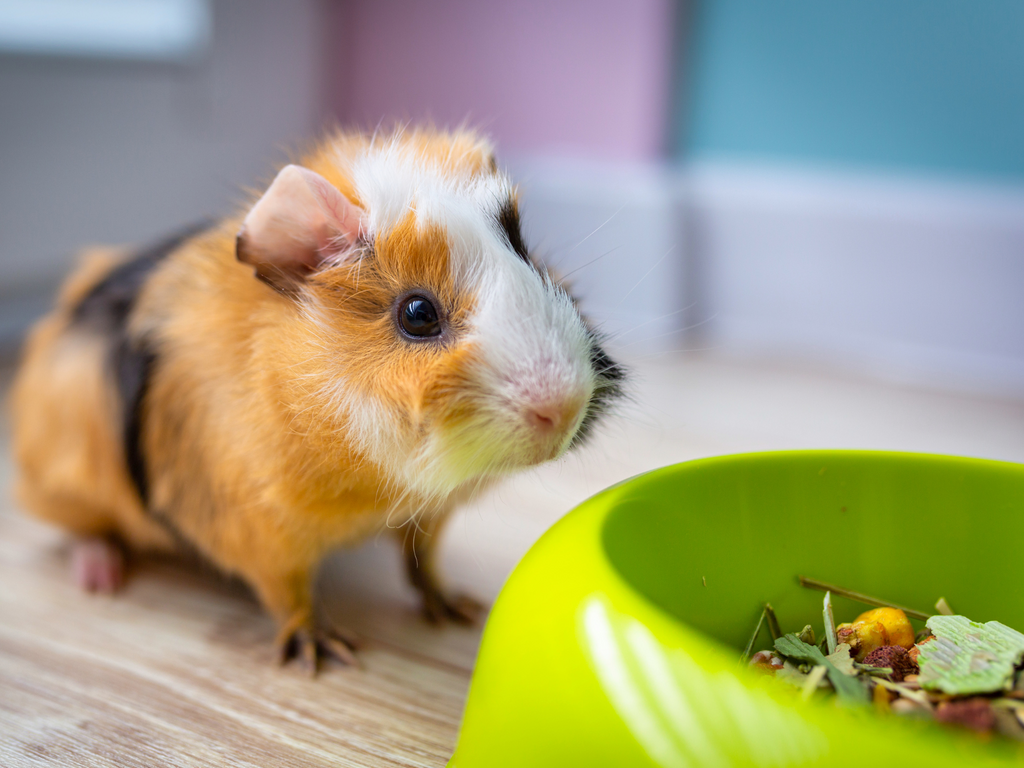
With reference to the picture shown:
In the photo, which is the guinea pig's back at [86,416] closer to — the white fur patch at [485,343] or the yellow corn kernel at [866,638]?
the white fur patch at [485,343]

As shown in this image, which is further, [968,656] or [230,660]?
[230,660]

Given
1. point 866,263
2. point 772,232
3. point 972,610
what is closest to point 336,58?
point 772,232

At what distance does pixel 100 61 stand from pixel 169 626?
168 centimetres

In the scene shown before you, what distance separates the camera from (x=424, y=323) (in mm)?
791

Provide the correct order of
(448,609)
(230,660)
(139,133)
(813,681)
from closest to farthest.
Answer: (813,681)
(230,660)
(448,609)
(139,133)

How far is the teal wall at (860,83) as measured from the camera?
2285 mm

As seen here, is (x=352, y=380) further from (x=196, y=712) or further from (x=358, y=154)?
(x=196, y=712)

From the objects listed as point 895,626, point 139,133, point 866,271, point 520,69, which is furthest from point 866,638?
point 520,69

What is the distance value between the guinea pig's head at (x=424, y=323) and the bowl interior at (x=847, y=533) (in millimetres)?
137

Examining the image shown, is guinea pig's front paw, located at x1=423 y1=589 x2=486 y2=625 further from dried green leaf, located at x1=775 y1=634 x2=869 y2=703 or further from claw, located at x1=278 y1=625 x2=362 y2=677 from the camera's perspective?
dried green leaf, located at x1=775 y1=634 x2=869 y2=703

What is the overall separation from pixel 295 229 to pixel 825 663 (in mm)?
591

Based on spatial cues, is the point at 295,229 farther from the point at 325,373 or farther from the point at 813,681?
the point at 813,681

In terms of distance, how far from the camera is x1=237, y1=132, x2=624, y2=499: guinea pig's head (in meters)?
0.74

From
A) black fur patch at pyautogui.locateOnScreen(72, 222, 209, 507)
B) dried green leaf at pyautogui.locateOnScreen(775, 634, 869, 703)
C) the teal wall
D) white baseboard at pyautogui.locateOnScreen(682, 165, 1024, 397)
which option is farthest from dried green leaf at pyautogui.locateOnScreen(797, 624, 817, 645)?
the teal wall
